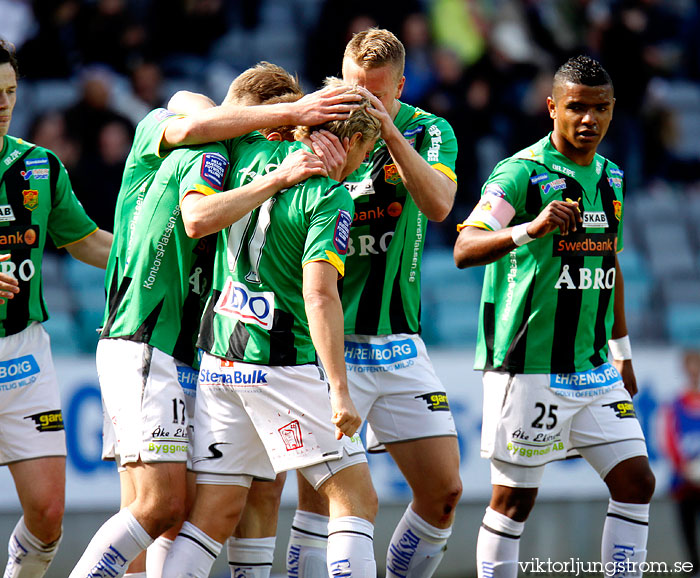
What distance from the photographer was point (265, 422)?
4051 mm

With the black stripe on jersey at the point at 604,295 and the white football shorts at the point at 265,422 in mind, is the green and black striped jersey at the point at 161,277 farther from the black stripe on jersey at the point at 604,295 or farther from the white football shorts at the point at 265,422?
the black stripe on jersey at the point at 604,295

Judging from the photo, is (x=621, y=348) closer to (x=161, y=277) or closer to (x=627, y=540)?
(x=627, y=540)

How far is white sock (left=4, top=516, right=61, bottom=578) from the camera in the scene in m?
4.86

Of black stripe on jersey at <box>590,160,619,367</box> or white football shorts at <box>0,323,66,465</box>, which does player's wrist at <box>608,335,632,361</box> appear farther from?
white football shorts at <box>0,323,66,465</box>

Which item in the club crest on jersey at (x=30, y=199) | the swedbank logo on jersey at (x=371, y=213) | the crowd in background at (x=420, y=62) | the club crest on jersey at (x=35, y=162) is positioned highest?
the crowd in background at (x=420, y=62)

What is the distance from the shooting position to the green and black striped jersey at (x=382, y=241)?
5070 millimetres

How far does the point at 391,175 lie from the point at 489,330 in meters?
0.95

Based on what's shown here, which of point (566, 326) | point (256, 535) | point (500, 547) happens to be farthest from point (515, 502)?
point (256, 535)

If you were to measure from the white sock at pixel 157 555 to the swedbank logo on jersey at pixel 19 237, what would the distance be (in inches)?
62.1

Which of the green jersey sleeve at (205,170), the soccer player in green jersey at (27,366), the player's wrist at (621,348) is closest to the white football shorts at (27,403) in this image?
the soccer player in green jersey at (27,366)

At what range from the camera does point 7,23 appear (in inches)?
440

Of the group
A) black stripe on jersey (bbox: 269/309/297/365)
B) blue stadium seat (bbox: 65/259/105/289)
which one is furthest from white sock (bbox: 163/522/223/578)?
blue stadium seat (bbox: 65/259/105/289)

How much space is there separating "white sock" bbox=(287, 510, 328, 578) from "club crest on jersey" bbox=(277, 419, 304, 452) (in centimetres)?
109

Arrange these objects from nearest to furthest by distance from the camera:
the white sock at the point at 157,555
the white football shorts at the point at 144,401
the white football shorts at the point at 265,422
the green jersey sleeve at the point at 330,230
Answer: the green jersey sleeve at the point at 330,230, the white football shorts at the point at 265,422, the white football shorts at the point at 144,401, the white sock at the point at 157,555
